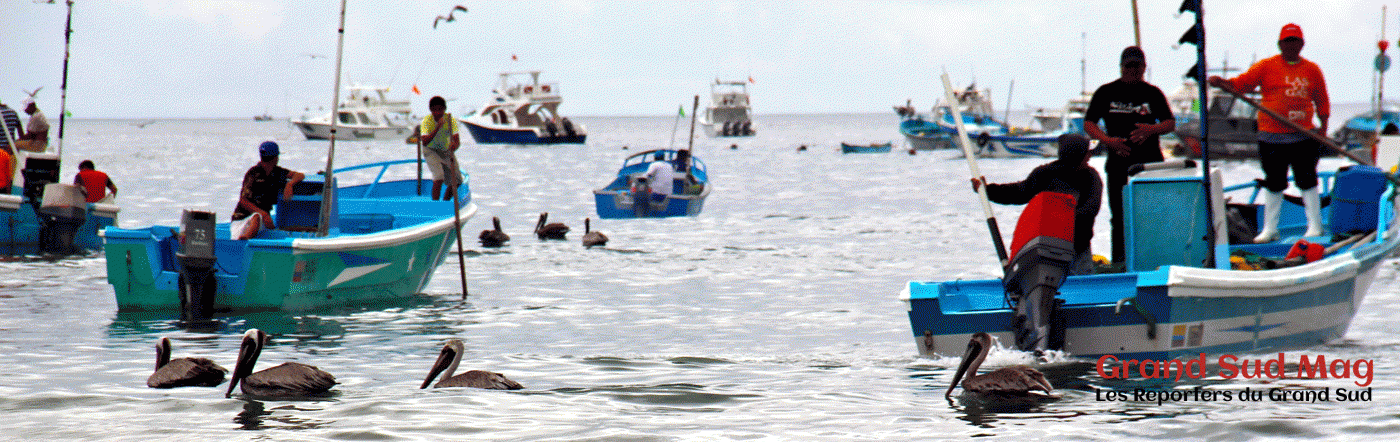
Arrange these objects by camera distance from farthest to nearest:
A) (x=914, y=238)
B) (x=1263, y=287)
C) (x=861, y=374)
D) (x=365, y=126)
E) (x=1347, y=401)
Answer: (x=365, y=126)
(x=914, y=238)
(x=861, y=374)
(x=1263, y=287)
(x=1347, y=401)

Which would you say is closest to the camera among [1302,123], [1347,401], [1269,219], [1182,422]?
[1182,422]

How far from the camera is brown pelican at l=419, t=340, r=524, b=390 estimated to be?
8562mm

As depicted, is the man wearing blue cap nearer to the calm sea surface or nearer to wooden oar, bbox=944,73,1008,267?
the calm sea surface

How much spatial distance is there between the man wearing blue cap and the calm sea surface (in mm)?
872

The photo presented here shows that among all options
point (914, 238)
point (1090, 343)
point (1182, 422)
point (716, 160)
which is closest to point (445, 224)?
point (1090, 343)

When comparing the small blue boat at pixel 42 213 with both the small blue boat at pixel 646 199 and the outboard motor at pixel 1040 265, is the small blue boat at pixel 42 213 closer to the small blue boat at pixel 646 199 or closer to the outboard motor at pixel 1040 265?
the small blue boat at pixel 646 199

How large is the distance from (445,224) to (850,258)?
23.5 feet

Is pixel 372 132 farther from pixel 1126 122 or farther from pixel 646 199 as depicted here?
pixel 1126 122

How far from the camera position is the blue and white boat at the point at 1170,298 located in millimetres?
8250

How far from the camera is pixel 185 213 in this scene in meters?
11.4

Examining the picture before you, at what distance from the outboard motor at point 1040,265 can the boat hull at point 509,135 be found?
76.4 m

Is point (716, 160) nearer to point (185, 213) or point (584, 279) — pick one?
point (584, 279)

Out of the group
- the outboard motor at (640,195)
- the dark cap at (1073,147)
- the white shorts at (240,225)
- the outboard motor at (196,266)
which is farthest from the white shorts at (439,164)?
the outboard motor at (640,195)

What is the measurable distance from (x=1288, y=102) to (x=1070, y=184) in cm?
→ 363
